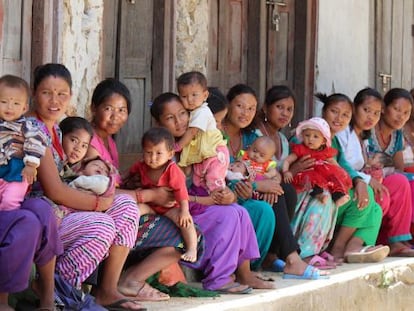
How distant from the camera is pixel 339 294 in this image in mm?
6562

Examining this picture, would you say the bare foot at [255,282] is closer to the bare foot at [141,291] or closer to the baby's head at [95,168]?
the bare foot at [141,291]

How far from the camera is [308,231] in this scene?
23.1 ft

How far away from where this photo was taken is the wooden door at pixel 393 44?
985 cm

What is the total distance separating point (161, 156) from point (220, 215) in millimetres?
662

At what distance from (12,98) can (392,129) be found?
4222 mm

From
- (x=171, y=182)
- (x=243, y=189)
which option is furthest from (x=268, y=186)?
(x=171, y=182)

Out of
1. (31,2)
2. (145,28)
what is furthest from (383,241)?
(31,2)

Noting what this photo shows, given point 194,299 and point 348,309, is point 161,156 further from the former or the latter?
point 348,309

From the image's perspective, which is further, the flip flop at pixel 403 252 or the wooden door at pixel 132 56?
the flip flop at pixel 403 252

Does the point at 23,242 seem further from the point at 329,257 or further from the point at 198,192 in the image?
the point at 329,257

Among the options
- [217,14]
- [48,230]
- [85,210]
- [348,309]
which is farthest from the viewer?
[217,14]

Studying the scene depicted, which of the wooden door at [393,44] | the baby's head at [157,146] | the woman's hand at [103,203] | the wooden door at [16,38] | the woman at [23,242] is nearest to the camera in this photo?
A: the woman at [23,242]

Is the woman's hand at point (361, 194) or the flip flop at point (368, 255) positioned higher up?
the woman's hand at point (361, 194)

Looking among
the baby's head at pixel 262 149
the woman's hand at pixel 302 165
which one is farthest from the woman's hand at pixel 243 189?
the woman's hand at pixel 302 165
